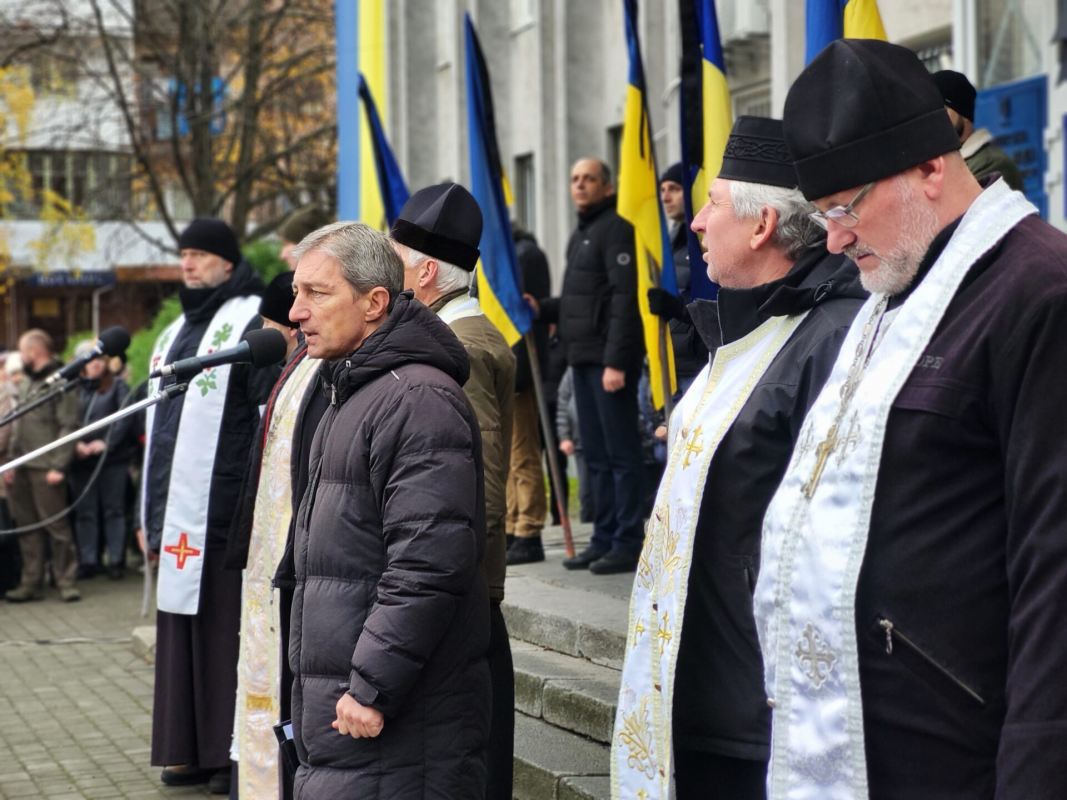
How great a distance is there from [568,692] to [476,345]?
Result: 1738 mm

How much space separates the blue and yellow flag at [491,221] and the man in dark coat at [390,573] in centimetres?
440

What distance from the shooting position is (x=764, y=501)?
2.83 meters

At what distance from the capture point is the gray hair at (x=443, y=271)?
4.25 m

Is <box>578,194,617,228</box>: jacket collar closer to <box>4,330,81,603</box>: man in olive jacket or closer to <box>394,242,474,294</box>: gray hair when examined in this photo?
<box>394,242,474,294</box>: gray hair

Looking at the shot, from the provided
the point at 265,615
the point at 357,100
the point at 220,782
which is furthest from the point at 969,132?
the point at 357,100

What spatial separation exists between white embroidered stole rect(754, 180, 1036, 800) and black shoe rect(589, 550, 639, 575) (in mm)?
4933

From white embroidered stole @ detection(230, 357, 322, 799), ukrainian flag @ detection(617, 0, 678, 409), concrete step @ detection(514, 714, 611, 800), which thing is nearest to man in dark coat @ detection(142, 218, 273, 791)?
white embroidered stole @ detection(230, 357, 322, 799)

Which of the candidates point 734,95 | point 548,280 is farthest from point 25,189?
point 548,280

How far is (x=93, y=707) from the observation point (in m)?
8.00

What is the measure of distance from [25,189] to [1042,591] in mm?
29799

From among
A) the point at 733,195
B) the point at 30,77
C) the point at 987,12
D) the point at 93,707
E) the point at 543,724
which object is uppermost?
the point at 30,77

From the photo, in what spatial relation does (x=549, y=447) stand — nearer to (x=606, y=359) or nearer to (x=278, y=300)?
(x=606, y=359)

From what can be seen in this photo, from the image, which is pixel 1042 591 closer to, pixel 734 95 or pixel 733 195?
pixel 733 195

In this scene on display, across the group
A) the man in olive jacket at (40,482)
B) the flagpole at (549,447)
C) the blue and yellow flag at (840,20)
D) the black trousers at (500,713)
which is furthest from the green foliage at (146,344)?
the black trousers at (500,713)
